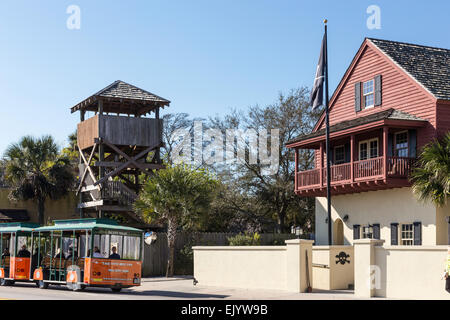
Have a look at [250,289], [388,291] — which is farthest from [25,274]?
[388,291]

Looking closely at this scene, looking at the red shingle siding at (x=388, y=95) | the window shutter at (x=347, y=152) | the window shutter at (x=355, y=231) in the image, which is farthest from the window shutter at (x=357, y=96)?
the window shutter at (x=355, y=231)

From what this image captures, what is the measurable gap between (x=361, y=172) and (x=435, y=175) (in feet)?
13.9

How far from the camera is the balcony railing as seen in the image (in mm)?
28281

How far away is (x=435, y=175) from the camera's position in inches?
1022

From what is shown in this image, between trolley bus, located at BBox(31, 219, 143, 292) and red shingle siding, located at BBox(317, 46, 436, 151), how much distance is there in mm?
12812

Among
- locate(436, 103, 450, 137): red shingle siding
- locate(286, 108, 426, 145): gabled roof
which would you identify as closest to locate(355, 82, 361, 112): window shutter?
locate(286, 108, 426, 145): gabled roof

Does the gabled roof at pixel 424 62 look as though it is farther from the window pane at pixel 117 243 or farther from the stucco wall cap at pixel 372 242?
the window pane at pixel 117 243

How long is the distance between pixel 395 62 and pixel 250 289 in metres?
12.5

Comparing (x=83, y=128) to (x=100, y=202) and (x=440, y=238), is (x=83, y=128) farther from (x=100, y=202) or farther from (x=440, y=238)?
(x=440, y=238)

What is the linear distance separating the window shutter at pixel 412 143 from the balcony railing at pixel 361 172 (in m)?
0.74

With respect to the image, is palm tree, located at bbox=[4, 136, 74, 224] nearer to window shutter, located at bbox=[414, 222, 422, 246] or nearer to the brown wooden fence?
the brown wooden fence

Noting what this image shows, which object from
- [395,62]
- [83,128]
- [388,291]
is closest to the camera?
[388,291]

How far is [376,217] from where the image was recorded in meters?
30.8

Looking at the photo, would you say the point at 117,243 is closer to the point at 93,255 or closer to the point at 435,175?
the point at 93,255
